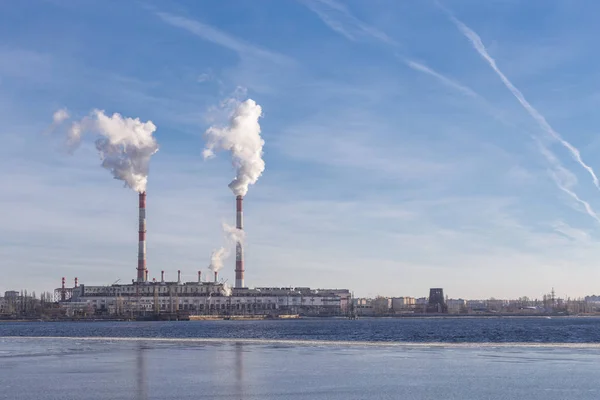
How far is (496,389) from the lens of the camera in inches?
1523

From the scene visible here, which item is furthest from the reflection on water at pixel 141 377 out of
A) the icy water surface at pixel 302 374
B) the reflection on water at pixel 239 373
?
the reflection on water at pixel 239 373

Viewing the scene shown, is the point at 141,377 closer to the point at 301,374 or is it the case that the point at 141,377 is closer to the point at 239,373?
the point at 239,373

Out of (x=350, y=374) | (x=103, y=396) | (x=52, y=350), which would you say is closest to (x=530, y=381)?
(x=350, y=374)

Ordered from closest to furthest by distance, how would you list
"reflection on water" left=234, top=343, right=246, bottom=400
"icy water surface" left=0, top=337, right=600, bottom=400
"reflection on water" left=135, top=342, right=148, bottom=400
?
"reflection on water" left=135, top=342, right=148, bottom=400
"icy water surface" left=0, top=337, right=600, bottom=400
"reflection on water" left=234, top=343, right=246, bottom=400

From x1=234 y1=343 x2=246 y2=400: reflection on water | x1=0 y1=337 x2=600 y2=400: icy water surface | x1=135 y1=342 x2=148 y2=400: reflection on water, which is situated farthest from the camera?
x1=234 y1=343 x2=246 y2=400: reflection on water

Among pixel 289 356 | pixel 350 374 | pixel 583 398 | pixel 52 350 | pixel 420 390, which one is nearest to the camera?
pixel 583 398

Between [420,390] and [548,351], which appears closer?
[420,390]

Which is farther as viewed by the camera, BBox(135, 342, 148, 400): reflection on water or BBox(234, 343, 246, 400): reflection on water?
BBox(234, 343, 246, 400): reflection on water

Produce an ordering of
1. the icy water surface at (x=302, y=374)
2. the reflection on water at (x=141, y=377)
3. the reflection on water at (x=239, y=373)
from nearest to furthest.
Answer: the reflection on water at (x=141, y=377) → the icy water surface at (x=302, y=374) → the reflection on water at (x=239, y=373)

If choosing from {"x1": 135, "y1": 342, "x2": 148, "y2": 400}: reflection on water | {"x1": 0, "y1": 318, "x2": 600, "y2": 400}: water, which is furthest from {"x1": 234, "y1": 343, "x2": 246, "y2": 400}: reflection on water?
{"x1": 135, "y1": 342, "x2": 148, "y2": 400}: reflection on water

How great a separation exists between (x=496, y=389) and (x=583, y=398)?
452cm

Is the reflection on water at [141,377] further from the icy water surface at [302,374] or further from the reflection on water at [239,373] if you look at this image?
the reflection on water at [239,373]

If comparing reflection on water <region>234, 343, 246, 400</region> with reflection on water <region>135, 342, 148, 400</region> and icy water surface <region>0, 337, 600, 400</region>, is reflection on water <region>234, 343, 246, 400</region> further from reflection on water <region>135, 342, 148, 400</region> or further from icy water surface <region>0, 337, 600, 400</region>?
reflection on water <region>135, 342, 148, 400</region>

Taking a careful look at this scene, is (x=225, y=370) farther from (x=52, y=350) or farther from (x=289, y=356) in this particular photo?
(x=52, y=350)
